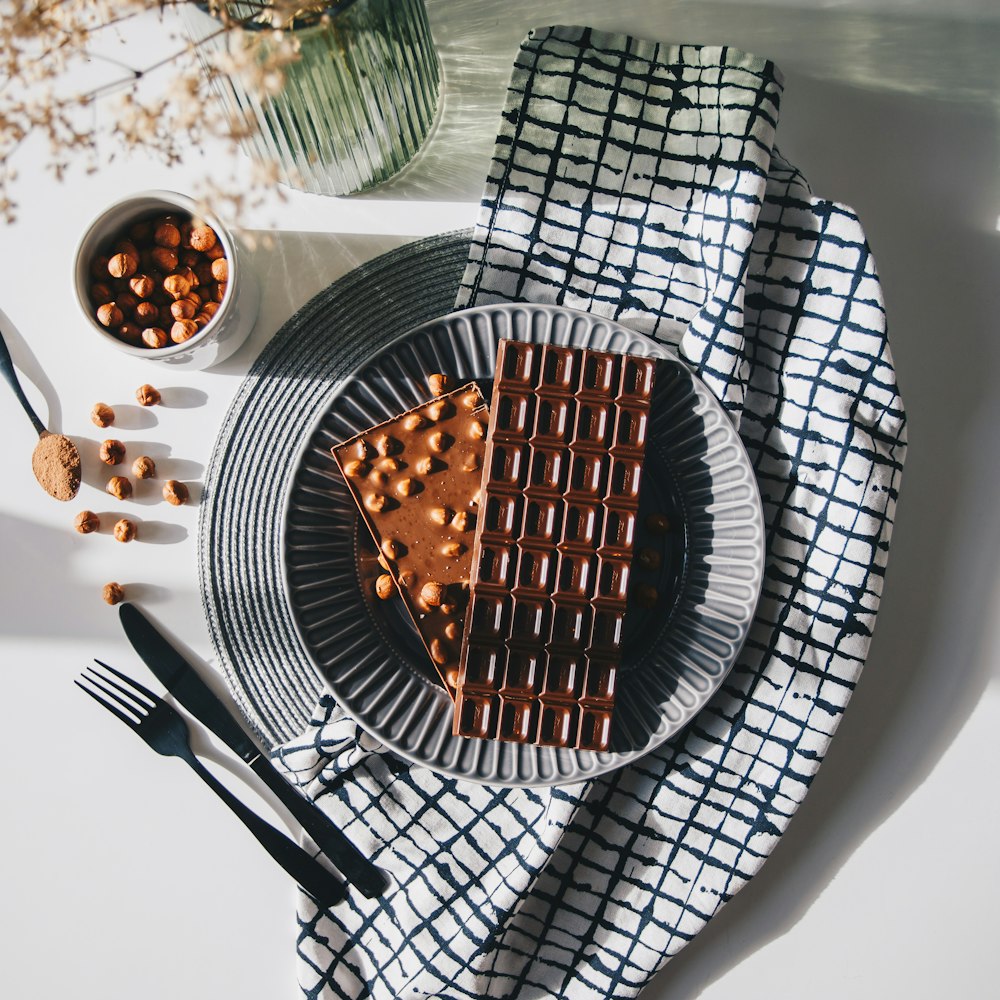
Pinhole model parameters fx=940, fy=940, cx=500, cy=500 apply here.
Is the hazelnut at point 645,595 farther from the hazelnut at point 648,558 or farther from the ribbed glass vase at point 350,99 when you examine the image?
the ribbed glass vase at point 350,99

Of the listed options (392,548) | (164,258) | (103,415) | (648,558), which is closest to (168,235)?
(164,258)

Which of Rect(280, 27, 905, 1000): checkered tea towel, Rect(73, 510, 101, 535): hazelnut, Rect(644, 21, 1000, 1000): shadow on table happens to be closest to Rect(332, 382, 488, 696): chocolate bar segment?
Rect(280, 27, 905, 1000): checkered tea towel

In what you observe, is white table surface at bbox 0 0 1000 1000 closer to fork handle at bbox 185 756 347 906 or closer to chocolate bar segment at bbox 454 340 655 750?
fork handle at bbox 185 756 347 906

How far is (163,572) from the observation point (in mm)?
1278

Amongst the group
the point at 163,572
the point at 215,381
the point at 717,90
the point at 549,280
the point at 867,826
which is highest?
the point at 717,90

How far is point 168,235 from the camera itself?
1.17 metres

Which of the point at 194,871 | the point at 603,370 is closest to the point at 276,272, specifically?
the point at 603,370

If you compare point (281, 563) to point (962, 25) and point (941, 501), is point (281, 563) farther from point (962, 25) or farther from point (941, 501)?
point (962, 25)

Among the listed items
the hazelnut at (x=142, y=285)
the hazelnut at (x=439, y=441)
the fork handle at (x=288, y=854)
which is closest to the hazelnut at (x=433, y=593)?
the hazelnut at (x=439, y=441)

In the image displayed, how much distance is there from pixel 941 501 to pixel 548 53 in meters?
0.78

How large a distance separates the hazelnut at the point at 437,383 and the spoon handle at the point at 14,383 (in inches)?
21.6

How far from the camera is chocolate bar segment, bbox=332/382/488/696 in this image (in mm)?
1137

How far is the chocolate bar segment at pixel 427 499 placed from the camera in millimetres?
1137

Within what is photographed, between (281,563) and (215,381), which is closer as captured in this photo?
(281,563)
